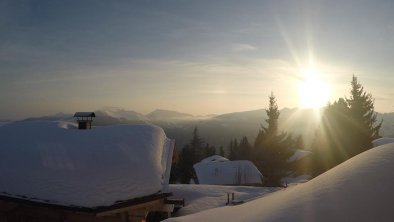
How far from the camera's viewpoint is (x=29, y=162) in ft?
39.5

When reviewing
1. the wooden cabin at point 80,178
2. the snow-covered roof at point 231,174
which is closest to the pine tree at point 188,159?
the snow-covered roof at point 231,174

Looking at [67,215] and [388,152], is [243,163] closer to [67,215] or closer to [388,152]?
[67,215]

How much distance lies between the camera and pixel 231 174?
38094 millimetres

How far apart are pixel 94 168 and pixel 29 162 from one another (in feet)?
7.86

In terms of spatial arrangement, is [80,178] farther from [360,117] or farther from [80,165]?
[360,117]

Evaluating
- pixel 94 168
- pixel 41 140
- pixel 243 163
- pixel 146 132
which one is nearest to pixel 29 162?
pixel 41 140

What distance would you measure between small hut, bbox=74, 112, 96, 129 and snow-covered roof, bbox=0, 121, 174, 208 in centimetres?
166

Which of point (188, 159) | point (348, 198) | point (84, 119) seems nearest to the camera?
point (348, 198)

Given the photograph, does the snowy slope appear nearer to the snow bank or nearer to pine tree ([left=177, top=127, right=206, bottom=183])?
the snow bank

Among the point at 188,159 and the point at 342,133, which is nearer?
the point at 342,133

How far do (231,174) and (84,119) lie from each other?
24.7m

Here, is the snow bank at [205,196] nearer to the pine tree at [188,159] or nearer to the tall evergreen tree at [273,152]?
the tall evergreen tree at [273,152]

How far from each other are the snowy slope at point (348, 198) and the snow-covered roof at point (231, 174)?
32.0m

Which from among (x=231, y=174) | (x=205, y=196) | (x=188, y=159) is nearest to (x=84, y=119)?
(x=205, y=196)
